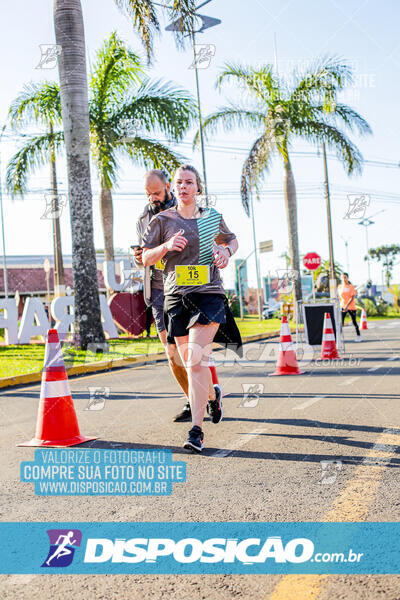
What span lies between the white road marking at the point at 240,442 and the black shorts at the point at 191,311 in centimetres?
86

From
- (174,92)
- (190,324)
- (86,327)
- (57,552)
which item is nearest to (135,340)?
(86,327)

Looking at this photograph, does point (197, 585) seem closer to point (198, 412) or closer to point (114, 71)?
point (198, 412)

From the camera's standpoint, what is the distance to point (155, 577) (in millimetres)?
2531

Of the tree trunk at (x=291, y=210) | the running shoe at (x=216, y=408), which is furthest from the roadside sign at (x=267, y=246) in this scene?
the running shoe at (x=216, y=408)

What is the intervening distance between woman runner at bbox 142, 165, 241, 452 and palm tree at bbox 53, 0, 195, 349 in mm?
8240

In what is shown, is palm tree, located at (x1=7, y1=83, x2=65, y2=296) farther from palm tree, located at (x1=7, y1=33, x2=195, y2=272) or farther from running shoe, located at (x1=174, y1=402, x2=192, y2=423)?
running shoe, located at (x1=174, y1=402, x2=192, y2=423)

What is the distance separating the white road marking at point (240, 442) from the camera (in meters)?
4.43

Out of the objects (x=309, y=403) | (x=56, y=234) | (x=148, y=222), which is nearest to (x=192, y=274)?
(x=148, y=222)

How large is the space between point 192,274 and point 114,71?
15.3m

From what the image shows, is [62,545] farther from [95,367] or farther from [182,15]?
[182,15]

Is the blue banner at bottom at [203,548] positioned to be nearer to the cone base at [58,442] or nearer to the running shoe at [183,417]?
the cone base at [58,442]
